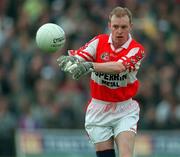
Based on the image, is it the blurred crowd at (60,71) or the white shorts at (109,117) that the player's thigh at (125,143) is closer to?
the white shorts at (109,117)

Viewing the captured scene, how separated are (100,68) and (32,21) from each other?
9.35 meters

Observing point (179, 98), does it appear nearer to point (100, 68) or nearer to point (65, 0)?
point (65, 0)

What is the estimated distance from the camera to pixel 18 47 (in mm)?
19922

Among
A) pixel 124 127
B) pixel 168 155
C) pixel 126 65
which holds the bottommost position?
pixel 168 155

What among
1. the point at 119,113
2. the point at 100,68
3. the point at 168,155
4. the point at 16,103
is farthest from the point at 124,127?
the point at 16,103

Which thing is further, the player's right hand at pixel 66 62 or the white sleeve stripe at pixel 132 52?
the white sleeve stripe at pixel 132 52

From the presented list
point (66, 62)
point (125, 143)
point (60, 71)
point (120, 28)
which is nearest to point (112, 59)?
point (120, 28)

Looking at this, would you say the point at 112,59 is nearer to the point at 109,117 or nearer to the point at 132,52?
the point at 132,52

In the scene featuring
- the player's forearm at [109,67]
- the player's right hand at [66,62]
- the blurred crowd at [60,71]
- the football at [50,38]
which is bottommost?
the blurred crowd at [60,71]

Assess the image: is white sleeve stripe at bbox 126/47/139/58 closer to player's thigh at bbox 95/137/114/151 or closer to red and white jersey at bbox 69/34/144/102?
red and white jersey at bbox 69/34/144/102

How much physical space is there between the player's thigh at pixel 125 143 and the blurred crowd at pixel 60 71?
244 inches

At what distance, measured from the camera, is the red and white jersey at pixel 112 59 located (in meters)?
11.9

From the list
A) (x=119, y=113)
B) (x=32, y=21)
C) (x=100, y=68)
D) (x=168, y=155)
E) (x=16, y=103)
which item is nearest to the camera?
(x=100, y=68)

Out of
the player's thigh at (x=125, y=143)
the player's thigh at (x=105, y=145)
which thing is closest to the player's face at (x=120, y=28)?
the player's thigh at (x=125, y=143)
